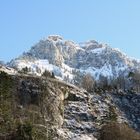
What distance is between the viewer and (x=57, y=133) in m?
81.4

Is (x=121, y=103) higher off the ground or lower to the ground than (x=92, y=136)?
higher

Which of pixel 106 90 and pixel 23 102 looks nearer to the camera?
pixel 23 102

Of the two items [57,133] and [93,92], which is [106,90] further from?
[57,133]

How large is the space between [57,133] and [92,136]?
27.5 ft

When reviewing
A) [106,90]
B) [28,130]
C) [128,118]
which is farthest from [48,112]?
[106,90]

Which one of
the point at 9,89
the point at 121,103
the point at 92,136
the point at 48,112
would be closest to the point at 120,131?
the point at 92,136

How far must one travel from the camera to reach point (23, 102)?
87.6 meters

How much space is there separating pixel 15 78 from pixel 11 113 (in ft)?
44.7

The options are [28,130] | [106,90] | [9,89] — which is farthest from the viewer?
[106,90]

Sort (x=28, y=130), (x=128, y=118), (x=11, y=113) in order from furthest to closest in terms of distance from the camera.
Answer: (x=128, y=118)
(x=11, y=113)
(x=28, y=130)

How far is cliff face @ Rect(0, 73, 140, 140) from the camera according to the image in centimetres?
7288

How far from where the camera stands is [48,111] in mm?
87438

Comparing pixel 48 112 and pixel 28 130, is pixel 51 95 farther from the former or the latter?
pixel 28 130

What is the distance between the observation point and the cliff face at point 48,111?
2869 inches
